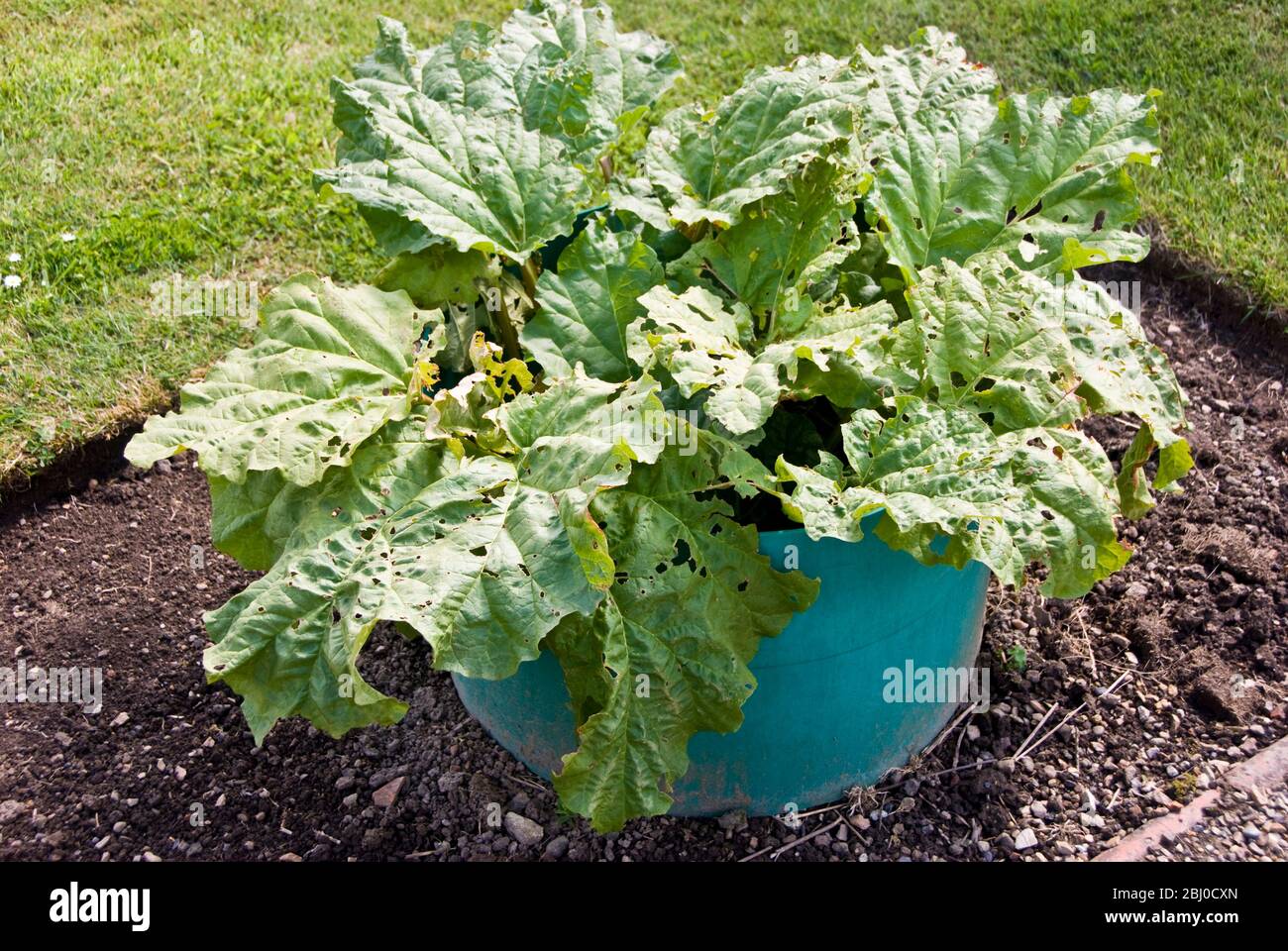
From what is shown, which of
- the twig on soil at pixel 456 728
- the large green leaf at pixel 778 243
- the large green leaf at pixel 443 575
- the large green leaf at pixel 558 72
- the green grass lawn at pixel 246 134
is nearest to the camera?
the large green leaf at pixel 443 575

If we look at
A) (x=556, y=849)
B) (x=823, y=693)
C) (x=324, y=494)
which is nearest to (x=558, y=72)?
(x=324, y=494)

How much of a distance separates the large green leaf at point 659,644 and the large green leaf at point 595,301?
1.46 feet

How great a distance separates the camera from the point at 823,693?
2469 millimetres

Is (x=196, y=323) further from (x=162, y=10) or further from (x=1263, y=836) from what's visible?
(x=1263, y=836)

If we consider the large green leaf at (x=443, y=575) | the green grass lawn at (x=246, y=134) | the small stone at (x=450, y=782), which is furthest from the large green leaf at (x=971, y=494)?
the green grass lawn at (x=246, y=134)

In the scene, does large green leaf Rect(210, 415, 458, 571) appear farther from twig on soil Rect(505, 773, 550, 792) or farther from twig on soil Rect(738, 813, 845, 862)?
twig on soil Rect(738, 813, 845, 862)

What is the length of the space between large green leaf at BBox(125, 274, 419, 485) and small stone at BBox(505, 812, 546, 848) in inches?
39.4

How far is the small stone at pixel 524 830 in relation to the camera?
272cm

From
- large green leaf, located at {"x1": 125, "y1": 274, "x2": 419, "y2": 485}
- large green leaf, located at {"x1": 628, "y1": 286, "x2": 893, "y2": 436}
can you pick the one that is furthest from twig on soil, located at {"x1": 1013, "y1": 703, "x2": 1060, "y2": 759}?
large green leaf, located at {"x1": 125, "y1": 274, "x2": 419, "y2": 485}

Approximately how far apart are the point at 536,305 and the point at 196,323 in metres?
1.82

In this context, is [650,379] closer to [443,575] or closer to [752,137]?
[443,575]

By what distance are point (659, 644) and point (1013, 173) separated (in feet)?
4.40

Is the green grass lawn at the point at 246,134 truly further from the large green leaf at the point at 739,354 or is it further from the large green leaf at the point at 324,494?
the large green leaf at the point at 739,354

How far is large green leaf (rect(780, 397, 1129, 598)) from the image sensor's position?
2.05 meters
